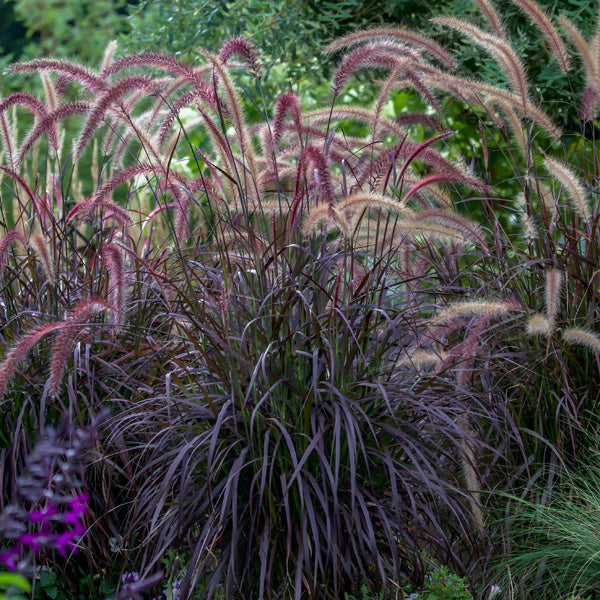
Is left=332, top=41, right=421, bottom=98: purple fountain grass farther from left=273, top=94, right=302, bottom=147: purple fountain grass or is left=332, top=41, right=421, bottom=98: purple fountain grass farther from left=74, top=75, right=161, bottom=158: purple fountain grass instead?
left=74, top=75, right=161, bottom=158: purple fountain grass

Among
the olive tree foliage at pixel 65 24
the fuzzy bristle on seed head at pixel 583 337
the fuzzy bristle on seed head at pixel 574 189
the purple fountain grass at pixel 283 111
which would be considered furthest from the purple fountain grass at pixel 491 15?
the olive tree foliage at pixel 65 24

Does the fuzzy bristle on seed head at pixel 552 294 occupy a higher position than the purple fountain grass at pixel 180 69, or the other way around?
the purple fountain grass at pixel 180 69

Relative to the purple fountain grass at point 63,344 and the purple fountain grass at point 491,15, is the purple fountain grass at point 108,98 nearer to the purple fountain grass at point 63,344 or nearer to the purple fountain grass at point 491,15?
the purple fountain grass at point 63,344

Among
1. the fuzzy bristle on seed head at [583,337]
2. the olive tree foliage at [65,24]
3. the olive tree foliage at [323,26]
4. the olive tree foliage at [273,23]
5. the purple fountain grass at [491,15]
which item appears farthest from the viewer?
the olive tree foliage at [65,24]

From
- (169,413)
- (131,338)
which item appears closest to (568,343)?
(169,413)

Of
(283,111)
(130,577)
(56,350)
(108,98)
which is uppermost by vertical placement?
(108,98)

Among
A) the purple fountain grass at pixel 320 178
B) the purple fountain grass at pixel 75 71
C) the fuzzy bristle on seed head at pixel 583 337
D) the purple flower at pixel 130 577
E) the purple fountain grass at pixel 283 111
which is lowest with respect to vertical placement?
the purple flower at pixel 130 577

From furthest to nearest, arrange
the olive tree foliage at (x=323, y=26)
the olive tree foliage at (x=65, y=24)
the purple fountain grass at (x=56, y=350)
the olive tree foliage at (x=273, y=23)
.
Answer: the olive tree foliage at (x=65, y=24), the olive tree foliage at (x=273, y=23), the olive tree foliage at (x=323, y=26), the purple fountain grass at (x=56, y=350)

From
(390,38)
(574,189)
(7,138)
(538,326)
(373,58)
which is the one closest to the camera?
(538,326)

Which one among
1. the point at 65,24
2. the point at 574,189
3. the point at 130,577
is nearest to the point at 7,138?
the point at 130,577

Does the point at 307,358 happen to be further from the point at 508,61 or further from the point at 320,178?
the point at 508,61

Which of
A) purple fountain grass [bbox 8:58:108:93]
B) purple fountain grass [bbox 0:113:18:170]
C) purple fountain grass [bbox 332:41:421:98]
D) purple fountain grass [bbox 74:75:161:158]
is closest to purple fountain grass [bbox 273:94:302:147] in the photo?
Answer: purple fountain grass [bbox 332:41:421:98]

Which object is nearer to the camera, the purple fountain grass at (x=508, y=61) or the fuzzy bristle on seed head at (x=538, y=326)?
the fuzzy bristle on seed head at (x=538, y=326)

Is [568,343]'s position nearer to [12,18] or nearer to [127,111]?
[127,111]
